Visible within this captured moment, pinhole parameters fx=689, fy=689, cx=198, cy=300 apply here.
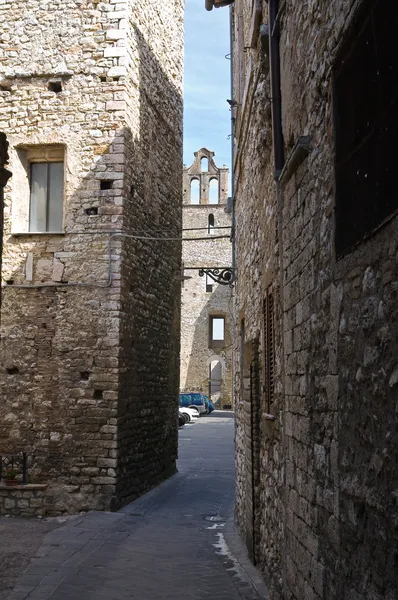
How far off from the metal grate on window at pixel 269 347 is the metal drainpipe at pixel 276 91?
118 centimetres

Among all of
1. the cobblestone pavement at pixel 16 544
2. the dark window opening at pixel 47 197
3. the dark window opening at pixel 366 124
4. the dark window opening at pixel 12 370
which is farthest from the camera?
A: the dark window opening at pixel 47 197

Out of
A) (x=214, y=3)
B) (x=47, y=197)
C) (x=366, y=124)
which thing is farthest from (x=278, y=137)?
(x=47, y=197)

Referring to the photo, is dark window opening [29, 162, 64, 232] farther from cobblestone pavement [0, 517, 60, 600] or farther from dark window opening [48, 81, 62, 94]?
cobblestone pavement [0, 517, 60, 600]

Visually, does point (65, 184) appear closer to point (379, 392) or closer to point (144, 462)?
point (144, 462)

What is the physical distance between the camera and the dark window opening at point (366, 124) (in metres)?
2.43

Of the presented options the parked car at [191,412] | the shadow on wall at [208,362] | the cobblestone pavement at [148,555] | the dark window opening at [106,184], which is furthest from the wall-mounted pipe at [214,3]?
the shadow on wall at [208,362]

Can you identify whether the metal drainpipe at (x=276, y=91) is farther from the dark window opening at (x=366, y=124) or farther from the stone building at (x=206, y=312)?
the stone building at (x=206, y=312)

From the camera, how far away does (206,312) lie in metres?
41.8

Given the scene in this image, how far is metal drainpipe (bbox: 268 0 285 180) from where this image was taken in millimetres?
4965

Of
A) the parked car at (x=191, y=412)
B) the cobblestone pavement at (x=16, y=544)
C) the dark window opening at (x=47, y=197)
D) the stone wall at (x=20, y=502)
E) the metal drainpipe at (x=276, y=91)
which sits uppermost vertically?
the dark window opening at (x=47, y=197)

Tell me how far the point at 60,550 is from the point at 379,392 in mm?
6127

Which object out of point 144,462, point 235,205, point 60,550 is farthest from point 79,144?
point 60,550

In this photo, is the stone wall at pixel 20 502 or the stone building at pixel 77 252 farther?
the stone building at pixel 77 252

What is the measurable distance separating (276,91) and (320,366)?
2413 mm
